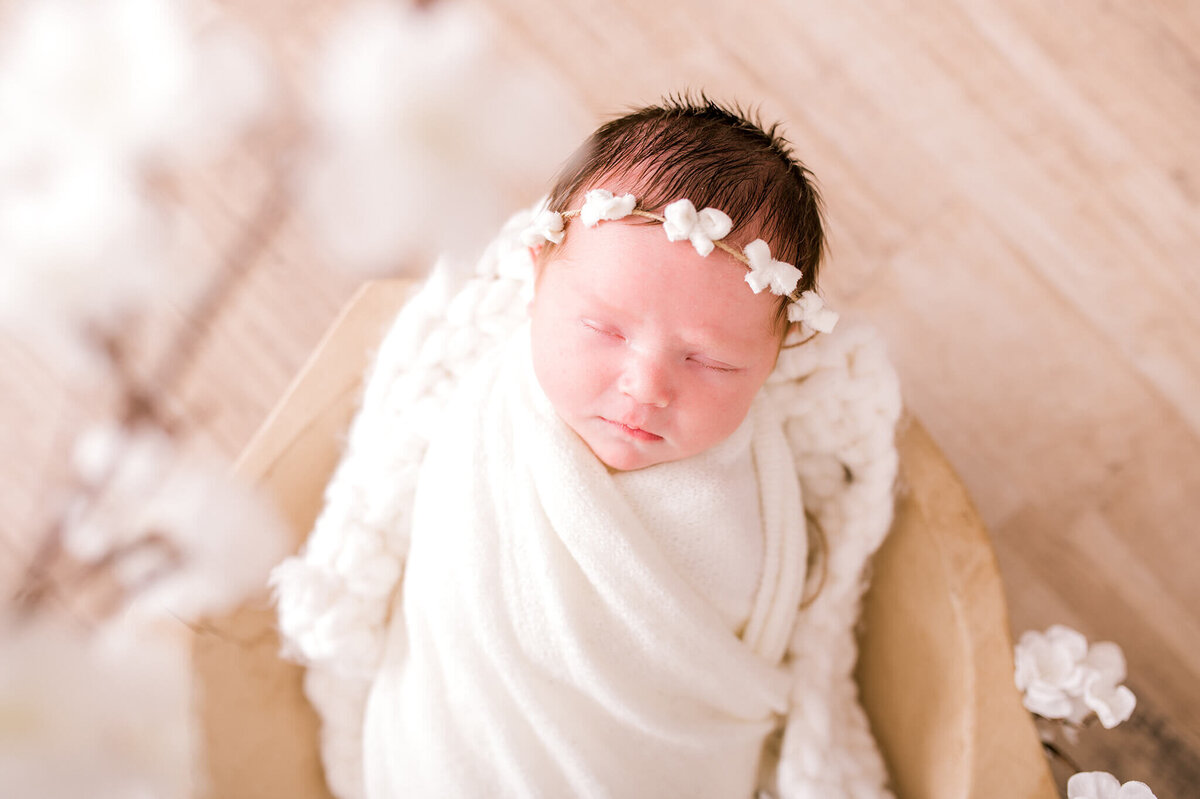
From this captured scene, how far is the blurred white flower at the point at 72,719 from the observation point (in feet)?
1.76

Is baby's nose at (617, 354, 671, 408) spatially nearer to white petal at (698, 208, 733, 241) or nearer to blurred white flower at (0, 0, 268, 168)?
white petal at (698, 208, 733, 241)

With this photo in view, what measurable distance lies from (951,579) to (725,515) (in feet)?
0.79

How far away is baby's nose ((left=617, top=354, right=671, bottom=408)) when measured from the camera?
76 centimetres

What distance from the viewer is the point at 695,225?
29.1 inches

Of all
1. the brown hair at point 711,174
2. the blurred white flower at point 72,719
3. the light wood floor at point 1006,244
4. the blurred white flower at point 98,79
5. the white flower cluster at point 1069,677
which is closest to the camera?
the blurred white flower at point 72,719

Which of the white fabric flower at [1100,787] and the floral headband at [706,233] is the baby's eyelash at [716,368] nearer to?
the floral headband at [706,233]

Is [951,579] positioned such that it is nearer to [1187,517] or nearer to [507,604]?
[507,604]

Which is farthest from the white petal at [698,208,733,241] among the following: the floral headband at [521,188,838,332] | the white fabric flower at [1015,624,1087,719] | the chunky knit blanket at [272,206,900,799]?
the white fabric flower at [1015,624,1087,719]

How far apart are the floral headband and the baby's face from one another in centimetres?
1

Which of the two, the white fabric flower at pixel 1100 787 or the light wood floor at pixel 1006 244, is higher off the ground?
the light wood floor at pixel 1006 244

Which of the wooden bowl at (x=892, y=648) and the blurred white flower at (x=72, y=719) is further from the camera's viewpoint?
the wooden bowl at (x=892, y=648)

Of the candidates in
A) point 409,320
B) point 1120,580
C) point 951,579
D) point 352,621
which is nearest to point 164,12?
point 409,320

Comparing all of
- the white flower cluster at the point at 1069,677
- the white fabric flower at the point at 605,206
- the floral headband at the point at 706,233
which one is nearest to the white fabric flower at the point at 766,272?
the floral headband at the point at 706,233

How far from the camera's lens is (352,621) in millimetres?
894
